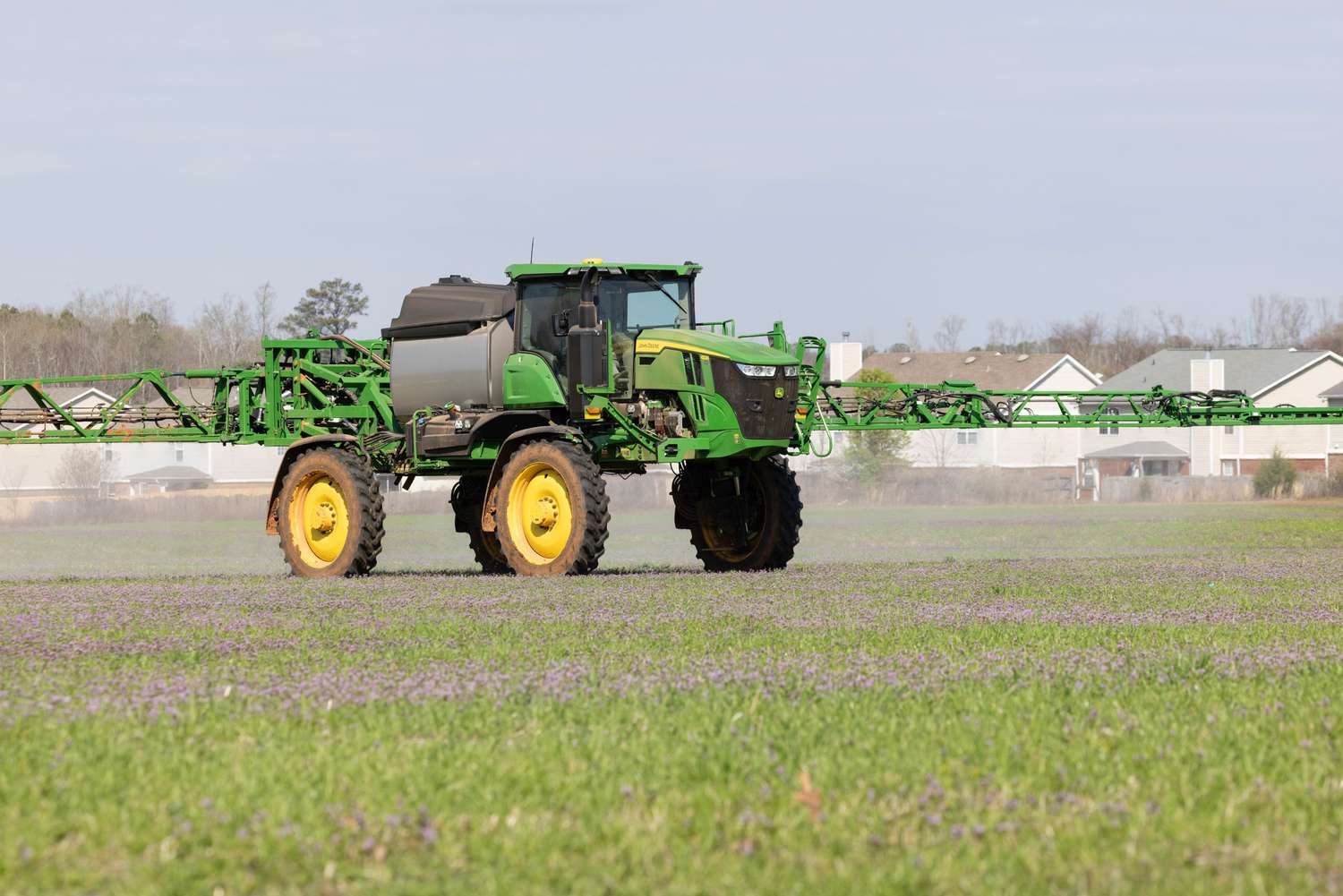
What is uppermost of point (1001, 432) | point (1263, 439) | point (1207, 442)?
point (1001, 432)

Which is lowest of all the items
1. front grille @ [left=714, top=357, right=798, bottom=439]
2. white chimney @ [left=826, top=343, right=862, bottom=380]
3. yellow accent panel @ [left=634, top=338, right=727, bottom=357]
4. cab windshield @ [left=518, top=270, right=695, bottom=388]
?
front grille @ [left=714, top=357, right=798, bottom=439]

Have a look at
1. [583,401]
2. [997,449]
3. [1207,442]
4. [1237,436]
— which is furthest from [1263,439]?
[583,401]

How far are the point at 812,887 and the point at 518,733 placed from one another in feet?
9.89

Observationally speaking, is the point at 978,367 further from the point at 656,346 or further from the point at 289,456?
the point at 656,346

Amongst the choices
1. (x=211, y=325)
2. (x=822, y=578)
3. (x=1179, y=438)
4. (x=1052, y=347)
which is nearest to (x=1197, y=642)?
(x=822, y=578)

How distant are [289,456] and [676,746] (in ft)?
56.7

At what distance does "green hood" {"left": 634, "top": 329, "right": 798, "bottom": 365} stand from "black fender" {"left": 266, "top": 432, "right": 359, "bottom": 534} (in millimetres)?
4716

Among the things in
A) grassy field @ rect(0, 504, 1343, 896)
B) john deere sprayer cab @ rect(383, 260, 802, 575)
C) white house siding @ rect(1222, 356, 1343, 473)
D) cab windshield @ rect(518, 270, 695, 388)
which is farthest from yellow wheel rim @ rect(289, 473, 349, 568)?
white house siding @ rect(1222, 356, 1343, 473)

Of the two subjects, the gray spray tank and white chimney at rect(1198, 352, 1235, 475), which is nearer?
the gray spray tank

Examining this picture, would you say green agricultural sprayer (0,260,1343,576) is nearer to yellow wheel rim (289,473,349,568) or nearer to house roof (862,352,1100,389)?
yellow wheel rim (289,473,349,568)

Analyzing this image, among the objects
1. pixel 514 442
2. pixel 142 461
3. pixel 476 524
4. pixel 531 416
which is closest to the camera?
pixel 514 442

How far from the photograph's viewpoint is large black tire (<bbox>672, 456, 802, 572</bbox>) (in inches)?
910

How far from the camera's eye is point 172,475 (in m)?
101

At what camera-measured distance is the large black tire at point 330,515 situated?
76.5 feet
